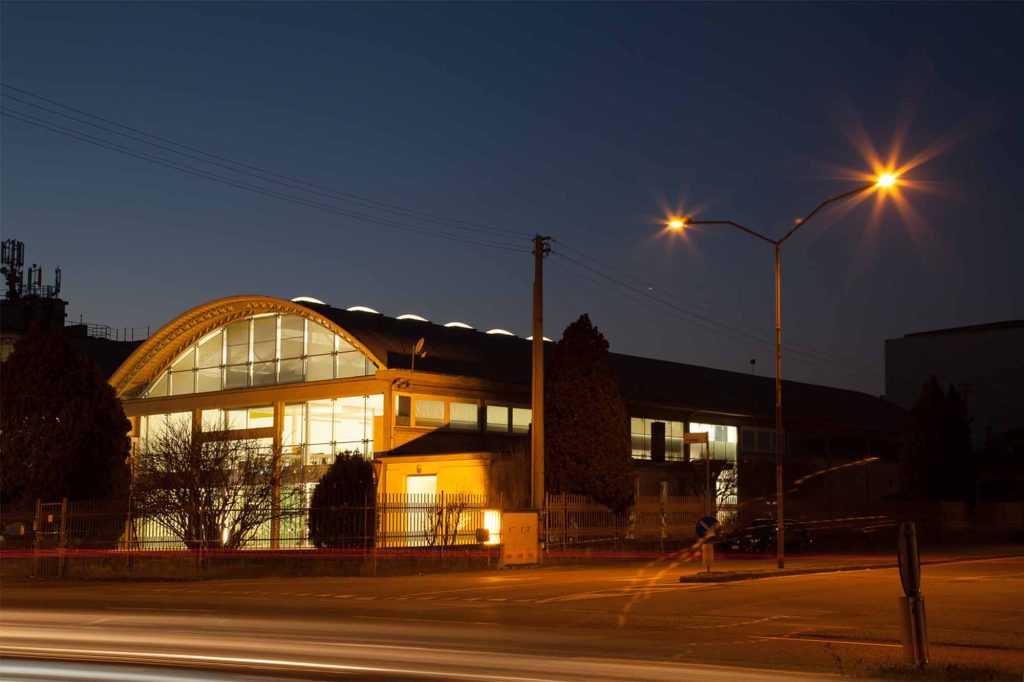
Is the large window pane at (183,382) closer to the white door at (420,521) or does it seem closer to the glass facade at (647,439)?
the glass facade at (647,439)

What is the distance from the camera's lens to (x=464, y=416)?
49.2 m

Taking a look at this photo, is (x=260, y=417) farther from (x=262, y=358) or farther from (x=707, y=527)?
(x=707, y=527)

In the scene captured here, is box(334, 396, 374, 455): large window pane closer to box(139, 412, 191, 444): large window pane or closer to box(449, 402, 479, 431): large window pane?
box(449, 402, 479, 431): large window pane

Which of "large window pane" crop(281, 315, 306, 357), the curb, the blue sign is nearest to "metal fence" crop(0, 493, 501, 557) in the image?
the curb

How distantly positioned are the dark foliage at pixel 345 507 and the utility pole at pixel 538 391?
466 cm

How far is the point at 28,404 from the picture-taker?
1451 inches

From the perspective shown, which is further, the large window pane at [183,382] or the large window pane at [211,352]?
the large window pane at [183,382]

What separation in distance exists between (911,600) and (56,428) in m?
30.7

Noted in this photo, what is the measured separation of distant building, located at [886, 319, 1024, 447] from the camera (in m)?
80.0

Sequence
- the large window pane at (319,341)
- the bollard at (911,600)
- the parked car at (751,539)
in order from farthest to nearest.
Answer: the large window pane at (319,341)
the parked car at (751,539)
the bollard at (911,600)

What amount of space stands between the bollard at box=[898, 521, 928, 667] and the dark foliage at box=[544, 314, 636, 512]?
1077 inches

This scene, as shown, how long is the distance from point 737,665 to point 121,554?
2426 centimetres

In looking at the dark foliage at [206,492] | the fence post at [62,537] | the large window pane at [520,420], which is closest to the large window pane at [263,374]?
the large window pane at [520,420]

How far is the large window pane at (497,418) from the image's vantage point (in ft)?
165
